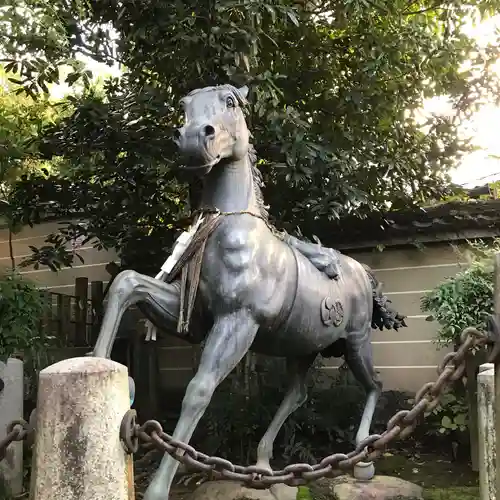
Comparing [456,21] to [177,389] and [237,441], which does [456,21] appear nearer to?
[237,441]

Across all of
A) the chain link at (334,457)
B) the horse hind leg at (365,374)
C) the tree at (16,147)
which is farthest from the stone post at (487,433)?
the tree at (16,147)

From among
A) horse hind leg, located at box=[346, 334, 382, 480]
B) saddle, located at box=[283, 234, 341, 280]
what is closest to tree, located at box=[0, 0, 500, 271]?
saddle, located at box=[283, 234, 341, 280]

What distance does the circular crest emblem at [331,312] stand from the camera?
3.73 meters

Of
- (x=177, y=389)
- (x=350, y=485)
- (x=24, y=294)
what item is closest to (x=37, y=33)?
(x=24, y=294)

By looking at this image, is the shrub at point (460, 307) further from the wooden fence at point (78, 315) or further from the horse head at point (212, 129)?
the wooden fence at point (78, 315)

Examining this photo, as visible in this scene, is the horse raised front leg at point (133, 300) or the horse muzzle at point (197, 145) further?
the horse muzzle at point (197, 145)

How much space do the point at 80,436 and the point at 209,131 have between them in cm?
166

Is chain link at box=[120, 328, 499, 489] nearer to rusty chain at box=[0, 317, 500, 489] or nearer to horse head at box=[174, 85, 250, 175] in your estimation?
rusty chain at box=[0, 317, 500, 489]

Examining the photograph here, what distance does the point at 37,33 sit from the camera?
3.77 metres

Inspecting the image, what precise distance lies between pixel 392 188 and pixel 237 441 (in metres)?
2.61

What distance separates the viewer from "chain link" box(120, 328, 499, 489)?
6.65 feet

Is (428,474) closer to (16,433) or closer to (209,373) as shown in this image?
(209,373)

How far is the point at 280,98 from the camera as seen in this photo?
508 cm

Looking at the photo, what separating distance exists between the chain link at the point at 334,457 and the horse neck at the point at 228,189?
156 cm
